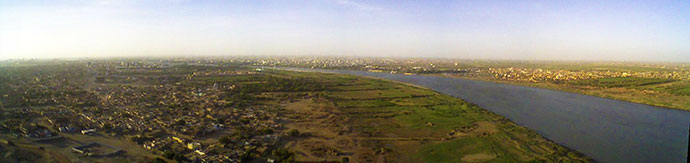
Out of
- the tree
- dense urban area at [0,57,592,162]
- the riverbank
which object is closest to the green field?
dense urban area at [0,57,592,162]

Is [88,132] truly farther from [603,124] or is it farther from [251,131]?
[603,124]

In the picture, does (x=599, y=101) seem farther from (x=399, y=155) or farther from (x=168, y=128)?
(x=168, y=128)

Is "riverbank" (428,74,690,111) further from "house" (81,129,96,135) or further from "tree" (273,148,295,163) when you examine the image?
"house" (81,129,96,135)

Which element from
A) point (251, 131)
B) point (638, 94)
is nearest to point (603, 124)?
point (638, 94)

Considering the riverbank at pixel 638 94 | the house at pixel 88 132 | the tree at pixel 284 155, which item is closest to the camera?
the tree at pixel 284 155

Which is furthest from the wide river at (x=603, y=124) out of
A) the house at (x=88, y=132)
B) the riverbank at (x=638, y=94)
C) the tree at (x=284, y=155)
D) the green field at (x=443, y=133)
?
the house at (x=88, y=132)

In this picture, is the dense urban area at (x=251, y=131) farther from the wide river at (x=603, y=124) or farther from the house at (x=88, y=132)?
the wide river at (x=603, y=124)

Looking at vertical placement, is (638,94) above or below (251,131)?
above

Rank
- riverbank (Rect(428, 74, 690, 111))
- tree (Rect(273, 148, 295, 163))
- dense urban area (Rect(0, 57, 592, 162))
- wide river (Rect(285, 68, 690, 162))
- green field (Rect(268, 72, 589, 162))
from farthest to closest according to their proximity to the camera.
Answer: riverbank (Rect(428, 74, 690, 111))
wide river (Rect(285, 68, 690, 162))
green field (Rect(268, 72, 589, 162))
dense urban area (Rect(0, 57, 592, 162))
tree (Rect(273, 148, 295, 163))

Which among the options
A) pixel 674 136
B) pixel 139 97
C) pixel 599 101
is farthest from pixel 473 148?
pixel 139 97
